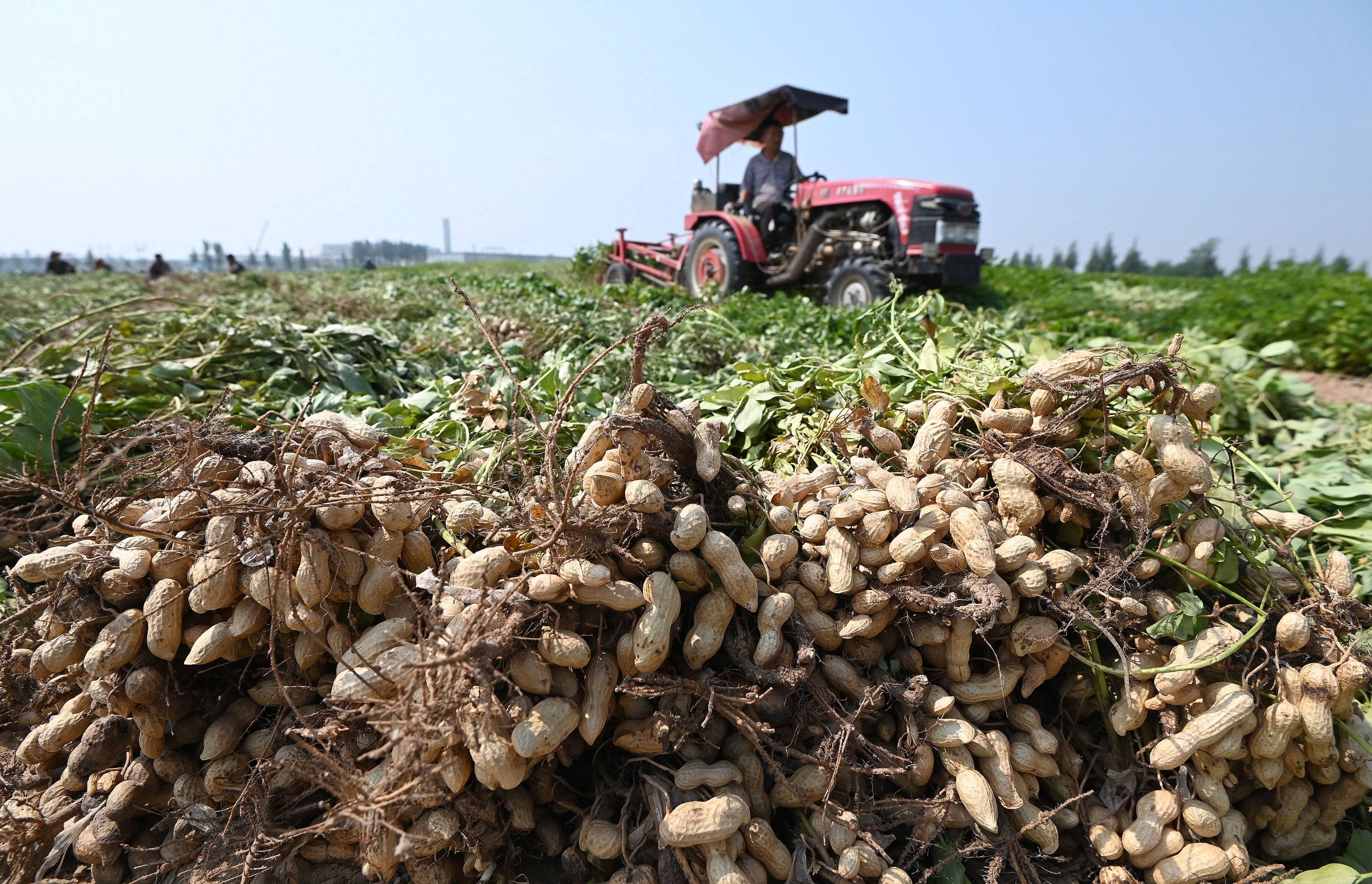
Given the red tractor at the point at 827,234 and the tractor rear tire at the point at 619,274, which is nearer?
the red tractor at the point at 827,234

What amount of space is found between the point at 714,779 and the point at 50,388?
249 cm

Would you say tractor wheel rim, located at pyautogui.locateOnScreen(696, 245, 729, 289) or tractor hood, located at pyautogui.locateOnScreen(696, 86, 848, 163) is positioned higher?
tractor hood, located at pyautogui.locateOnScreen(696, 86, 848, 163)

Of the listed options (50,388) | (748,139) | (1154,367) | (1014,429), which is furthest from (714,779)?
(748,139)

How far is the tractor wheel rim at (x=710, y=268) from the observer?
9117 mm

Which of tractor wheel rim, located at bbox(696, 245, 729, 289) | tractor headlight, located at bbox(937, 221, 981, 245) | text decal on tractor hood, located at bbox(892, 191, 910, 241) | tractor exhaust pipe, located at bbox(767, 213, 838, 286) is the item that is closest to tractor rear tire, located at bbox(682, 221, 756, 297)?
tractor wheel rim, located at bbox(696, 245, 729, 289)

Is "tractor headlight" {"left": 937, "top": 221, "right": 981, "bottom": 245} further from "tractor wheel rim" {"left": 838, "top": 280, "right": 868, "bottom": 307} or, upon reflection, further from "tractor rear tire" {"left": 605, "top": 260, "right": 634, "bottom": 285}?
"tractor rear tire" {"left": 605, "top": 260, "right": 634, "bottom": 285}

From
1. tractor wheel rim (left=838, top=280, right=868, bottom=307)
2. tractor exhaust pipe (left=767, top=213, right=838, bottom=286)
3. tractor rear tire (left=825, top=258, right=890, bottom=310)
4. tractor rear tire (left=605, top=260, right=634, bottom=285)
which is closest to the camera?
tractor rear tire (left=825, top=258, right=890, bottom=310)

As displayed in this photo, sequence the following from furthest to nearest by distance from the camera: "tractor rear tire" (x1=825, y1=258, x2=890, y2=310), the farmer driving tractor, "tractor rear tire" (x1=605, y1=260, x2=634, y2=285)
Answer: "tractor rear tire" (x1=605, y1=260, x2=634, y2=285), the farmer driving tractor, "tractor rear tire" (x1=825, y1=258, x2=890, y2=310)

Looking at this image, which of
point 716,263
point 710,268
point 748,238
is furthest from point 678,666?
point 710,268

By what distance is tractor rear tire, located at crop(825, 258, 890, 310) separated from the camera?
274 inches

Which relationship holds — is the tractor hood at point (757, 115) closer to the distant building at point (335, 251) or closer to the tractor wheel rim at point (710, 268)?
the tractor wheel rim at point (710, 268)

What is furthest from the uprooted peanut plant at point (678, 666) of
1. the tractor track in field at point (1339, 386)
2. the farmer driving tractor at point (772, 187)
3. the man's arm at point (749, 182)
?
the man's arm at point (749, 182)

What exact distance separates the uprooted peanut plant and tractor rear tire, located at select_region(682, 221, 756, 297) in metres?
6.75

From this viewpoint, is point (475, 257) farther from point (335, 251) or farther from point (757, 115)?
point (757, 115)
